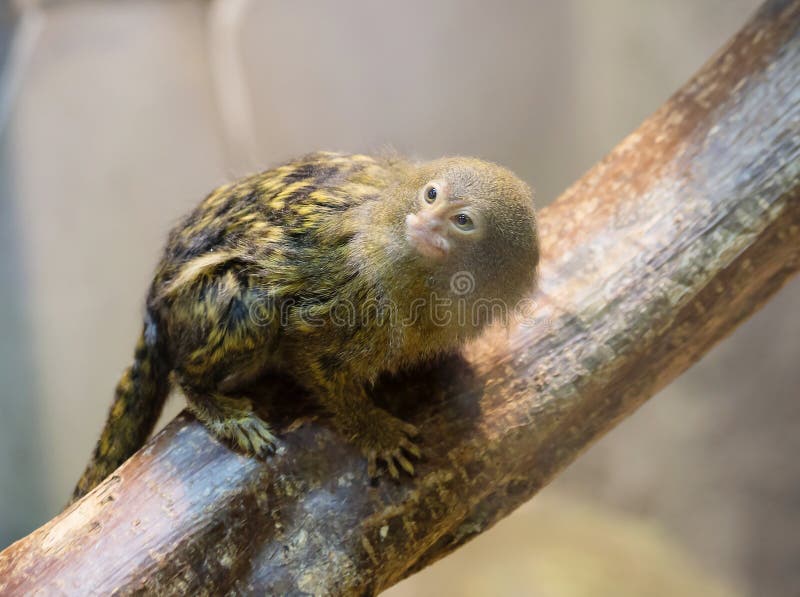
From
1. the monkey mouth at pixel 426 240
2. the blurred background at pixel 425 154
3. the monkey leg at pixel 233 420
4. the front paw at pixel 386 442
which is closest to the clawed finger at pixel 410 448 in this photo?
the front paw at pixel 386 442

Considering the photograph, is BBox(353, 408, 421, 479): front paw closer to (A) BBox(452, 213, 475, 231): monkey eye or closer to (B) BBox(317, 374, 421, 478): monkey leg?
(B) BBox(317, 374, 421, 478): monkey leg

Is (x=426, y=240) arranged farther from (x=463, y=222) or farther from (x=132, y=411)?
(x=132, y=411)

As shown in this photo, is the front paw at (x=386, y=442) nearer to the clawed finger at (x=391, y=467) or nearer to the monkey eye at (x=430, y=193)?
the clawed finger at (x=391, y=467)

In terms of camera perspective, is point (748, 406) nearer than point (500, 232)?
No

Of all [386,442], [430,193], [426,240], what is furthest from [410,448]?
[430,193]

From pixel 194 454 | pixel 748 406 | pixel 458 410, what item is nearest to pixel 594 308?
Result: pixel 458 410

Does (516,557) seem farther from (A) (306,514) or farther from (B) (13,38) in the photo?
(B) (13,38)
